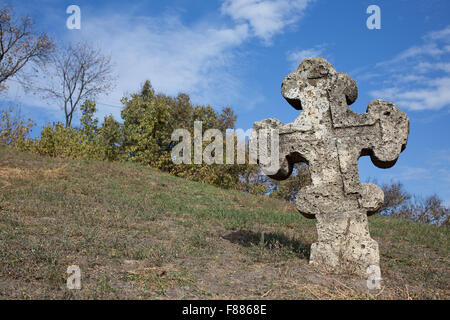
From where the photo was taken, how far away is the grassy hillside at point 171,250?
13.8 ft

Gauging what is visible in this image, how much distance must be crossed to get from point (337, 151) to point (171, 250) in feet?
9.61

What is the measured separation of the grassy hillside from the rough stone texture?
1.57 ft

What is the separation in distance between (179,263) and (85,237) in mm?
1924

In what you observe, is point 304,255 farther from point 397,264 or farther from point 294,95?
point 294,95

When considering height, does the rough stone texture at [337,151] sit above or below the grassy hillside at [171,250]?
above

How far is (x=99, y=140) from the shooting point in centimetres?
2220

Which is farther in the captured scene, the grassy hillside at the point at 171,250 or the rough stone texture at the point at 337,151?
the rough stone texture at the point at 337,151

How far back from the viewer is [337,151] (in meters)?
5.39

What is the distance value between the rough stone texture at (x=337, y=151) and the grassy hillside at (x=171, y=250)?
0.48 metres

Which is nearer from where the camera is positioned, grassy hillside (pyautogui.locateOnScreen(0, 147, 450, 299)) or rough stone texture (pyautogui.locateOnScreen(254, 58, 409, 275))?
grassy hillside (pyautogui.locateOnScreen(0, 147, 450, 299))

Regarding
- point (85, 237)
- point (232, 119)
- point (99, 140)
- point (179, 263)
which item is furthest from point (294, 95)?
point (232, 119)

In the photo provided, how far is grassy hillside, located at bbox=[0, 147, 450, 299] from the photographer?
13.8ft
